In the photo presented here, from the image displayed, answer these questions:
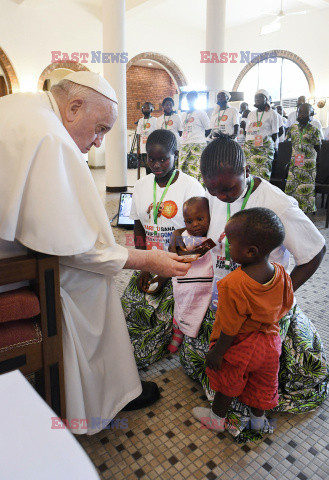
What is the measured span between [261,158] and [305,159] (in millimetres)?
989

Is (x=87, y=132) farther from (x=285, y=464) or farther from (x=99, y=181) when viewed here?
(x=99, y=181)

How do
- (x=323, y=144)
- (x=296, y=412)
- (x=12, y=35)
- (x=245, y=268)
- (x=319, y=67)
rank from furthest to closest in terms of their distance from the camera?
(x=319, y=67), (x=12, y=35), (x=323, y=144), (x=296, y=412), (x=245, y=268)

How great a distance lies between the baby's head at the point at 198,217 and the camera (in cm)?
200

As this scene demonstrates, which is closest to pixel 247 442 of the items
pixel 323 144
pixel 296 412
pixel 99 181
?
pixel 296 412

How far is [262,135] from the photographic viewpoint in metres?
7.29

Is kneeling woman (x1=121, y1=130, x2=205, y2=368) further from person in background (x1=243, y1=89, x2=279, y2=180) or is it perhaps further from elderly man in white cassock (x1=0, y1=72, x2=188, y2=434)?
person in background (x1=243, y1=89, x2=279, y2=180)

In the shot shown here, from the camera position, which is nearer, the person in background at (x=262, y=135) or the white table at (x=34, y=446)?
the white table at (x=34, y=446)

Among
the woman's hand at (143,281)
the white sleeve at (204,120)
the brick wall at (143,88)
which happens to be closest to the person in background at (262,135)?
the white sleeve at (204,120)

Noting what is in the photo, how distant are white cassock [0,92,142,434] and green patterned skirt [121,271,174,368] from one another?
45cm

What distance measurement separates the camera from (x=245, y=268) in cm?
150

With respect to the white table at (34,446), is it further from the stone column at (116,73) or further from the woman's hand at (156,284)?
the stone column at (116,73)

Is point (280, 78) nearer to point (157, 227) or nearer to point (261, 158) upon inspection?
point (261, 158)

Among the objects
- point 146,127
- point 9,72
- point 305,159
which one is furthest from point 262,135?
point 9,72

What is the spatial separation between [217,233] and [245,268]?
0.45 metres
